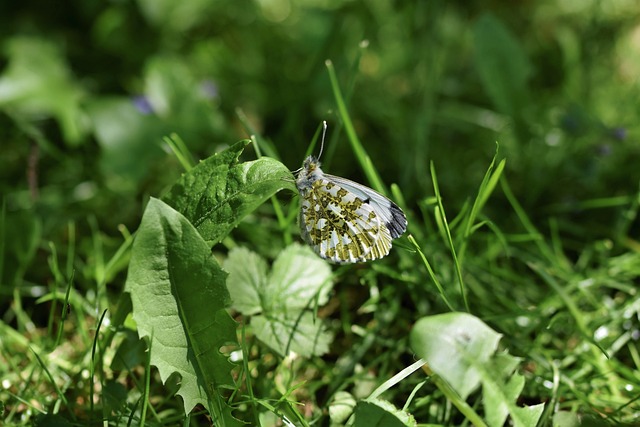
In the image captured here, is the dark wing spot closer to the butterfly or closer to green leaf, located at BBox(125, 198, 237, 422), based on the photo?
the butterfly

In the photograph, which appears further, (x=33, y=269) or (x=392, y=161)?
(x=392, y=161)

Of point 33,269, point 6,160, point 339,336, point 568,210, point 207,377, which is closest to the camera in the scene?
point 207,377

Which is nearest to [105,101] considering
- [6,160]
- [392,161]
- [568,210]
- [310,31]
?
[6,160]

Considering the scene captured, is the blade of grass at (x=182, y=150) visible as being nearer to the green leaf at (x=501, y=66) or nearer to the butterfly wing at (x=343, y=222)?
the butterfly wing at (x=343, y=222)

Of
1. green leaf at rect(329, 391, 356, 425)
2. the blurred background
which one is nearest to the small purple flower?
the blurred background

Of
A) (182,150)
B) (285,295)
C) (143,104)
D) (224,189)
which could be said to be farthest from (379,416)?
(143,104)

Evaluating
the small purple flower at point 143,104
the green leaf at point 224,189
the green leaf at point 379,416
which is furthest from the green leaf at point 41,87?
the green leaf at point 379,416

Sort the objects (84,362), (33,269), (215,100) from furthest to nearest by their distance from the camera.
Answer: (215,100), (33,269), (84,362)

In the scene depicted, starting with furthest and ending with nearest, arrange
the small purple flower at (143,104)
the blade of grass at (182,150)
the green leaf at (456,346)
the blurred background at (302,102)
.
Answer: the small purple flower at (143,104) → the blurred background at (302,102) → the blade of grass at (182,150) → the green leaf at (456,346)

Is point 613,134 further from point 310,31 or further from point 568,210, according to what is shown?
point 310,31
